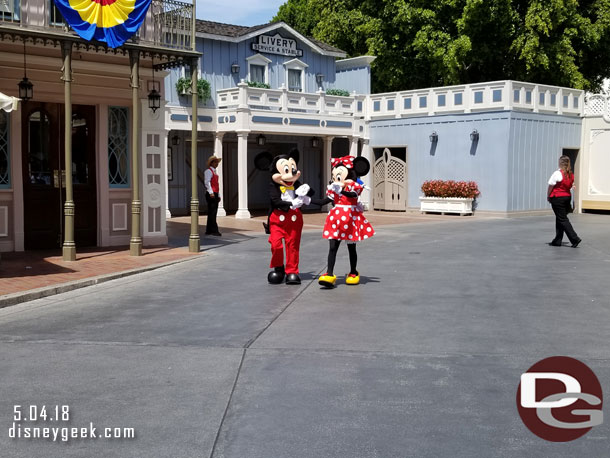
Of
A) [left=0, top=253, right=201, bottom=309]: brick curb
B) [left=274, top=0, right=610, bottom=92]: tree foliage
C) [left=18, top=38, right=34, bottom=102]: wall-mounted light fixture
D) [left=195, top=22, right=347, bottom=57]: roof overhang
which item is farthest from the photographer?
[left=274, top=0, right=610, bottom=92]: tree foliage

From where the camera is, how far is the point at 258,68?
87.9 feet

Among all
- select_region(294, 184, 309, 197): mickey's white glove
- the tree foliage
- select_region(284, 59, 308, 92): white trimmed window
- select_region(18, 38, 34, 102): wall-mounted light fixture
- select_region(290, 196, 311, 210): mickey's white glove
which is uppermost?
the tree foliage

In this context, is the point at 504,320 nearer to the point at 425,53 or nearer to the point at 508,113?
the point at 508,113

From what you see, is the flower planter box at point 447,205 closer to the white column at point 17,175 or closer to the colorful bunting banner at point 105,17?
the colorful bunting banner at point 105,17

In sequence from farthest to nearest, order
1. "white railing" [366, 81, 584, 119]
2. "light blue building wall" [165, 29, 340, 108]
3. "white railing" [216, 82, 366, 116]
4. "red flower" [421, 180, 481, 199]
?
"red flower" [421, 180, 481, 199] < "white railing" [366, 81, 584, 119] < "light blue building wall" [165, 29, 340, 108] < "white railing" [216, 82, 366, 116]

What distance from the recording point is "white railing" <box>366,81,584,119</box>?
24.8 metres

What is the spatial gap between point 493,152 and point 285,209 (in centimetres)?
1634

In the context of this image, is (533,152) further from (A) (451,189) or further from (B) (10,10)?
(B) (10,10)

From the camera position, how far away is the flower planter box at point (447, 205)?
83.8ft

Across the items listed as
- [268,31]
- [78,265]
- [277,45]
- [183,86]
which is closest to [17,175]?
[78,265]

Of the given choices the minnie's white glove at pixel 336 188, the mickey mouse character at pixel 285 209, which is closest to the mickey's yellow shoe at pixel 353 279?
the mickey mouse character at pixel 285 209

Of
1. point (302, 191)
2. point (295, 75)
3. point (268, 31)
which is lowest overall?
point (302, 191)

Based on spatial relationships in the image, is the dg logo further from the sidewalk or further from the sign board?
the sign board

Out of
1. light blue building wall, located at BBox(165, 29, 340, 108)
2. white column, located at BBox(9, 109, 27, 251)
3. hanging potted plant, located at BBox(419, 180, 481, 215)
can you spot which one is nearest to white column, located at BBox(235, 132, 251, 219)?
light blue building wall, located at BBox(165, 29, 340, 108)
